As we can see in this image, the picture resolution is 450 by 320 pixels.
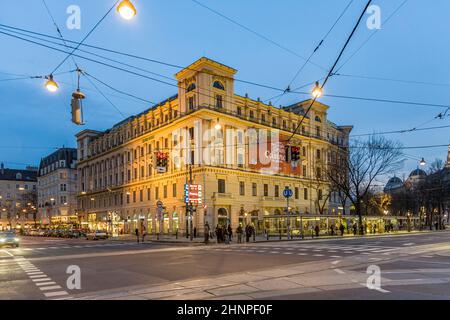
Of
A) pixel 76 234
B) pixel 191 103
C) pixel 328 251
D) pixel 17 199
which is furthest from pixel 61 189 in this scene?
pixel 328 251

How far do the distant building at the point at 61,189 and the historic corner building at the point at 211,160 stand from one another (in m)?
24.2

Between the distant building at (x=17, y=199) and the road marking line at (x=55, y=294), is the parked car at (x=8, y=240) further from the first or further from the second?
the distant building at (x=17, y=199)

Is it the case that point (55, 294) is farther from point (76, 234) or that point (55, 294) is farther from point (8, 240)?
point (76, 234)

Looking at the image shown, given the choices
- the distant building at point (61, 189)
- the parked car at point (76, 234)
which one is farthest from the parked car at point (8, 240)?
the distant building at point (61, 189)

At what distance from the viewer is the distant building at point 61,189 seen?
10562cm

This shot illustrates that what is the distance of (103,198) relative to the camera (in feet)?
285

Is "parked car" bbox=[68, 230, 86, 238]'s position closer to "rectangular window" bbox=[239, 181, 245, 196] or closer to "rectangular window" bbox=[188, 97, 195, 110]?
"rectangular window" bbox=[239, 181, 245, 196]

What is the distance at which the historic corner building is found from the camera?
56.8 m

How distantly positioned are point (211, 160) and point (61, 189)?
65.8m

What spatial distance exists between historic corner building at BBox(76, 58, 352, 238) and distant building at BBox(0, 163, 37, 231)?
52.9 m

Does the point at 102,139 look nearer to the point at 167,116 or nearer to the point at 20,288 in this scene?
the point at 167,116

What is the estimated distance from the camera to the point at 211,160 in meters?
57.3
